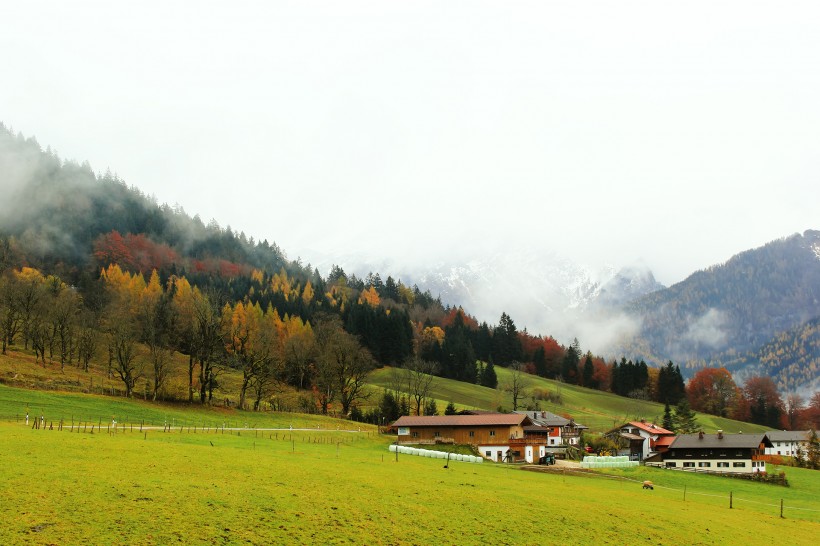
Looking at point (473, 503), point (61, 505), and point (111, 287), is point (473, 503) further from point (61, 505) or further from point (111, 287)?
point (111, 287)

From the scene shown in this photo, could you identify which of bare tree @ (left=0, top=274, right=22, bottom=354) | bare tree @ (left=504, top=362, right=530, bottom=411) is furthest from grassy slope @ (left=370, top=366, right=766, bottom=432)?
bare tree @ (left=0, top=274, right=22, bottom=354)

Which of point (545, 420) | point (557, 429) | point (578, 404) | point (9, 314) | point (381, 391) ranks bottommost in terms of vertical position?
point (557, 429)

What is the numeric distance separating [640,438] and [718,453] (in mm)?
20367

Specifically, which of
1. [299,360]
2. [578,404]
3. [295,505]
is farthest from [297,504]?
[578,404]

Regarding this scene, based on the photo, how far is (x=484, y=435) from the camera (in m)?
90.2

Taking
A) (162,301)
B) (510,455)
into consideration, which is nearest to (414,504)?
(510,455)

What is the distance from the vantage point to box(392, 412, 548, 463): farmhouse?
88625 millimetres

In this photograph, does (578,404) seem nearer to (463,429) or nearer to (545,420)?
(545,420)

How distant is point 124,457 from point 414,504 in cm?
1752

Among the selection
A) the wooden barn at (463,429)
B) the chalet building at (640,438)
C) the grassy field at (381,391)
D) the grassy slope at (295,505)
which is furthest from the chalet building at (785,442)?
the grassy slope at (295,505)

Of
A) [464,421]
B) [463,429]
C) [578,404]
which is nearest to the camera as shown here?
[464,421]

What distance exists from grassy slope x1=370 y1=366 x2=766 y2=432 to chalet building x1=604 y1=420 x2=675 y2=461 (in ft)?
47.8

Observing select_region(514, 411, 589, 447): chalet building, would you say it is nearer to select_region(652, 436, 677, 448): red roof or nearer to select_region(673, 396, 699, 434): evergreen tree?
select_region(652, 436, 677, 448): red roof

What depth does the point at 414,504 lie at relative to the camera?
109ft
